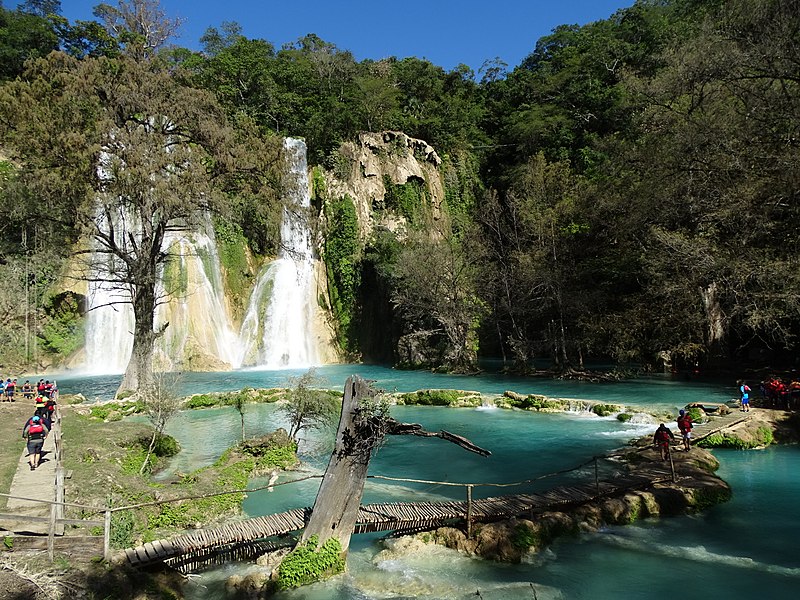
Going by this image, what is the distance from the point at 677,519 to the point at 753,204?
1698cm

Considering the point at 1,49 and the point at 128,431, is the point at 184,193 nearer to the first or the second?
the point at 128,431

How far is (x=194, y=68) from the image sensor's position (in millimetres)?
48969

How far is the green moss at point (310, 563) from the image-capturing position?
7625 millimetres

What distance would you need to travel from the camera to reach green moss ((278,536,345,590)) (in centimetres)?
762

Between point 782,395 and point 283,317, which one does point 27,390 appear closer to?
point 283,317

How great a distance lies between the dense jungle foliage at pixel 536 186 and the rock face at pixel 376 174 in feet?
3.50

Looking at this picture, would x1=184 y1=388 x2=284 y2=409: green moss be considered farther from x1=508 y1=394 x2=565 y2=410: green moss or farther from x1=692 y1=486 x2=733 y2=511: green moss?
x1=692 y1=486 x2=733 y2=511: green moss

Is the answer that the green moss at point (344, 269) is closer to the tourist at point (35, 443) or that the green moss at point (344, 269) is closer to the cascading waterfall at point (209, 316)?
the cascading waterfall at point (209, 316)

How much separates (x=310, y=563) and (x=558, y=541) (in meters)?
4.28

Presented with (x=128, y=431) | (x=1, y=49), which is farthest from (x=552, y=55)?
(x=128, y=431)

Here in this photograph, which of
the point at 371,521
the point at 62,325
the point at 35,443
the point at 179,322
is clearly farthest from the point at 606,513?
the point at 62,325

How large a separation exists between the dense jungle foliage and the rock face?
1067mm

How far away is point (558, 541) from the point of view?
30.5ft

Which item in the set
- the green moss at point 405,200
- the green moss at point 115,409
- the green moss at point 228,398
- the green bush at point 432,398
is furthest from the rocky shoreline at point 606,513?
the green moss at point 405,200
